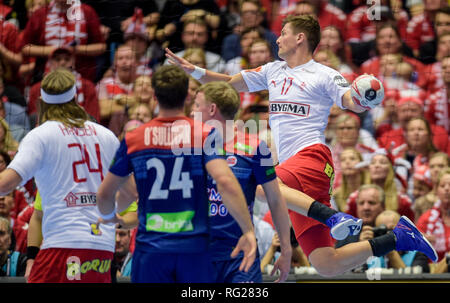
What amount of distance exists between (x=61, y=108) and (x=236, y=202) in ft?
4.61

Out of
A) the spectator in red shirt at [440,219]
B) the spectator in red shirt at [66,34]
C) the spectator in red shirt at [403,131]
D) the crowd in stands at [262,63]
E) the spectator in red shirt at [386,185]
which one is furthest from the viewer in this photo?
the spectator in red shirt at [66,34]

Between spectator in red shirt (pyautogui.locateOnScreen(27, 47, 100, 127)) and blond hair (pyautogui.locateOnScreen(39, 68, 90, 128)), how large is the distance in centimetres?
390

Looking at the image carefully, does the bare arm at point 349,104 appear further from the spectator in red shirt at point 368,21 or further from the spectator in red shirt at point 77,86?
the spectator in red shirt at point 368,21

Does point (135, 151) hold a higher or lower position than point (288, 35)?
lower

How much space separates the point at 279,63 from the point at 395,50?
11.6ft

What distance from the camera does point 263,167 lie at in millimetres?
4609

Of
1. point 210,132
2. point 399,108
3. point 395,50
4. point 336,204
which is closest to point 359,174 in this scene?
point 336,204

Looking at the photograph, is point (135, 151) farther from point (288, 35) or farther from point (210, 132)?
point (288, 35)

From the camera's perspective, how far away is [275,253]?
739cm

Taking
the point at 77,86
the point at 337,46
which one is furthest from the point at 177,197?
the point at 337,46

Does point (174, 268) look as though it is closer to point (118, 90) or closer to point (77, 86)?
point (77, 86)

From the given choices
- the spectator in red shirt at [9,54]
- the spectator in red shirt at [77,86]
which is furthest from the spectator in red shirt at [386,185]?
the spectator in red shirt at [9,54]

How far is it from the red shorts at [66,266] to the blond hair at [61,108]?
0.78 m

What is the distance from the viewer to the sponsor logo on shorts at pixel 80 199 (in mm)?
4894
